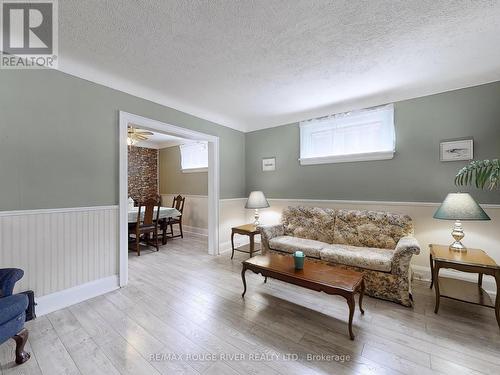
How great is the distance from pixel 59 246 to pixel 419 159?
451cm

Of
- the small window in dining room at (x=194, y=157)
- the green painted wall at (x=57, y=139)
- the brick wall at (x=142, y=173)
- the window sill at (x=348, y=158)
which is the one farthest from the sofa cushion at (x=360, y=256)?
the brick wall at (x=142, y=173)

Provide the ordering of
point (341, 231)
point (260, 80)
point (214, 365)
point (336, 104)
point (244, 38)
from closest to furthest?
point (214, 365) → point (244, 38) → point (260, 80) → point (341, 231) → point (336, 104)

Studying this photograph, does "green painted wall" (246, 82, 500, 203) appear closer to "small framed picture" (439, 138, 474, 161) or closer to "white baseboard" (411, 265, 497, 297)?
"small framed picture" (439, 138, 474, 161)

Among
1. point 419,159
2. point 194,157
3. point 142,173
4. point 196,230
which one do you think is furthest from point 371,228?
point 142,173

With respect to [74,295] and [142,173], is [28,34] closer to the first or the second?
[74,295]

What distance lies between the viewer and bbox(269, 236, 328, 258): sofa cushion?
2.89 metres

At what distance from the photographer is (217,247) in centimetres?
408

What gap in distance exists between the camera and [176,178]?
20.8 feet

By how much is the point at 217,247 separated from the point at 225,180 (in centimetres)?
130

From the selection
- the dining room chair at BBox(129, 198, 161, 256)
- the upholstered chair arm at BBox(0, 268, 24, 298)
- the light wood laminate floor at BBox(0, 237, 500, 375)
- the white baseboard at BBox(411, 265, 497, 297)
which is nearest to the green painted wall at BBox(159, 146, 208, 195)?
the dining room chair at BBox(129, 198, 161, 256)

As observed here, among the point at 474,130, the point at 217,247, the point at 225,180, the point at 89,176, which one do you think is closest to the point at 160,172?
the point at 225,180

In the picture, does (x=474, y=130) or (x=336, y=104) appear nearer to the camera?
(x=474, y=130)

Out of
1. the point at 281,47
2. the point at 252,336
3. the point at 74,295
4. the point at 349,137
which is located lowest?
the point at 252,336

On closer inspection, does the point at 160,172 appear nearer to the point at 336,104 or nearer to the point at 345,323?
the point at 336,104
